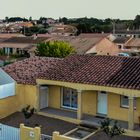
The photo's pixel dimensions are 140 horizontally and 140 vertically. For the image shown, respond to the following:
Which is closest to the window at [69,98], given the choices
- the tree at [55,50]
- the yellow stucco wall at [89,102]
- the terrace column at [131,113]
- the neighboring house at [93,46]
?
the yellow stucco wall at [89,102]

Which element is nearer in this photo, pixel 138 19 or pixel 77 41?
pixel 77 41

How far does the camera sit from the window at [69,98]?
23641 mm

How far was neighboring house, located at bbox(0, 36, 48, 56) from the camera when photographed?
74.5m

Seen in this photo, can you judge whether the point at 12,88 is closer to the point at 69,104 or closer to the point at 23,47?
the point at 69,104

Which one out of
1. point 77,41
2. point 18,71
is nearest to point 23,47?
point 77,41

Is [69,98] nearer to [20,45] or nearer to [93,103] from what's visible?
[93,103]

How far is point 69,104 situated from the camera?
78.3 feet

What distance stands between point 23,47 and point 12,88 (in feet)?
171

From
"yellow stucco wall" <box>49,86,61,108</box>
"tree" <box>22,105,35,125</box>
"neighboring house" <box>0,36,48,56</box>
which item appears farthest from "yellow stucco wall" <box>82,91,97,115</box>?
"neighboring house" <box>0,36,48,56</box>

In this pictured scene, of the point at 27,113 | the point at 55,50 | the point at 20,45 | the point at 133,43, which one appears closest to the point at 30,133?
the point at 27,113

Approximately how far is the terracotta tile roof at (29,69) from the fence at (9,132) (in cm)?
512

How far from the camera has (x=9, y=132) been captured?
19219 millimetres

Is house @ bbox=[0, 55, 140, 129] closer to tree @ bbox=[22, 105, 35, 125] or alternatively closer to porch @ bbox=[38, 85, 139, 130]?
porch @ bbox=[38, 85, 139, 130]

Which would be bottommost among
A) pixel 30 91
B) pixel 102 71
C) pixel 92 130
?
pixel 92 130
